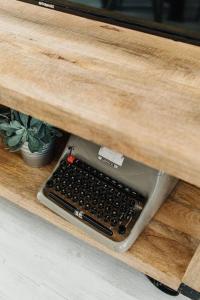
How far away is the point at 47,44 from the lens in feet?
2.88

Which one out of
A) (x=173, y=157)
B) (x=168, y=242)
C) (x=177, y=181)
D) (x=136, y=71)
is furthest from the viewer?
(x=177, y=181)

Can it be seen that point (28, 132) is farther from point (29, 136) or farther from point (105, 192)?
point (105, 192)

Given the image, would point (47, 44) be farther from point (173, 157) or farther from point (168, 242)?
point (168, 242)

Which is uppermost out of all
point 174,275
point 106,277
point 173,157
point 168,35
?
point 168,35

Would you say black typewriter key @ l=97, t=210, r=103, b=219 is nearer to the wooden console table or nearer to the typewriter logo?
the wooden console table

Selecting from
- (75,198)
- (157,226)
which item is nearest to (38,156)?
(75,198)

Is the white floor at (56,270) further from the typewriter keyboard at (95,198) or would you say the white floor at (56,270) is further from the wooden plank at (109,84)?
the wooden plank at (109,84)

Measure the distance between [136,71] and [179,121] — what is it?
18cm

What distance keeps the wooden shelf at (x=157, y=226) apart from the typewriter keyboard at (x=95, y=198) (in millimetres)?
47

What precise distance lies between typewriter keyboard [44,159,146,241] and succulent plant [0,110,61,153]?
85mm

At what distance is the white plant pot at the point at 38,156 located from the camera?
1087mm

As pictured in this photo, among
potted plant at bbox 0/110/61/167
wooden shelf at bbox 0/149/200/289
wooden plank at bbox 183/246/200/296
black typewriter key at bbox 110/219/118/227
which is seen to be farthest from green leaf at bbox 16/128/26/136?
wooden plank at bbox 183/246/200/296

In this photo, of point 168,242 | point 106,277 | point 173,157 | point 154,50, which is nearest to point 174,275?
point 168,242

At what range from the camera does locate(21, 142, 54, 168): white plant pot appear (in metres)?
1.09
